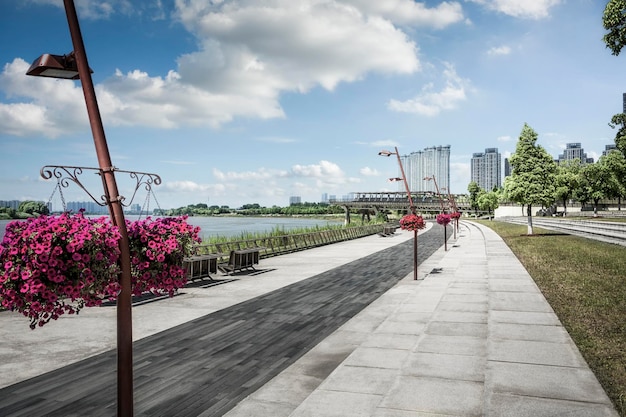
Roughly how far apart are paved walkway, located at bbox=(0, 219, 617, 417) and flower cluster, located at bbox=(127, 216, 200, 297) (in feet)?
6.54

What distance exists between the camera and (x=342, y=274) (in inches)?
762

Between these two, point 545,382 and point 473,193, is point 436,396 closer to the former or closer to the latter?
point 545,382

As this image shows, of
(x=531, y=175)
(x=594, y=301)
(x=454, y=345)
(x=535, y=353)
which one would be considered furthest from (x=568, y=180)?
(x=454, y=345)

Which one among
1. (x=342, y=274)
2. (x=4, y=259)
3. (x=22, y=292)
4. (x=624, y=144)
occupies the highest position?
(x=624, y=144)

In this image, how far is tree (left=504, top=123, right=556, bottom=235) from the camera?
4203 cm

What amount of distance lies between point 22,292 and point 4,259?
0.37m

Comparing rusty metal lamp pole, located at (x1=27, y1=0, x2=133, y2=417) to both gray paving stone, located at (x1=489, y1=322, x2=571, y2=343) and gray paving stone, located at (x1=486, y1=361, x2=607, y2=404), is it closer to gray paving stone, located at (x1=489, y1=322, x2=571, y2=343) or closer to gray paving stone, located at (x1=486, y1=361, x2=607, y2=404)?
gray paving stone, located at (x1=486, y1=361, x2=607, y2=404)

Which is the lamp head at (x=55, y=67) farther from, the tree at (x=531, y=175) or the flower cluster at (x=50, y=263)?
the tree at (x=531, y=175)

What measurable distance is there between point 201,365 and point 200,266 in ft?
30.4

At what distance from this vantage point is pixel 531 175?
138ft

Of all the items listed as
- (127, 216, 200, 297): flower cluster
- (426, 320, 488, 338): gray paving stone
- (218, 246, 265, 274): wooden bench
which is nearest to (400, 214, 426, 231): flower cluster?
(218, 246, 265, 274): wooden bench

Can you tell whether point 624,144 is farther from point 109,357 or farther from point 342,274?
point 109,357

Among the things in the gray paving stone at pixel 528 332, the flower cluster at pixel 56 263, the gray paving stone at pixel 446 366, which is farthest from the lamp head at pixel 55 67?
the gray paving stone at pixel 528 332

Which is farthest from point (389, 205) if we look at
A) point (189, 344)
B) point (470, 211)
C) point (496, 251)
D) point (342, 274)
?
point (189, 344)
